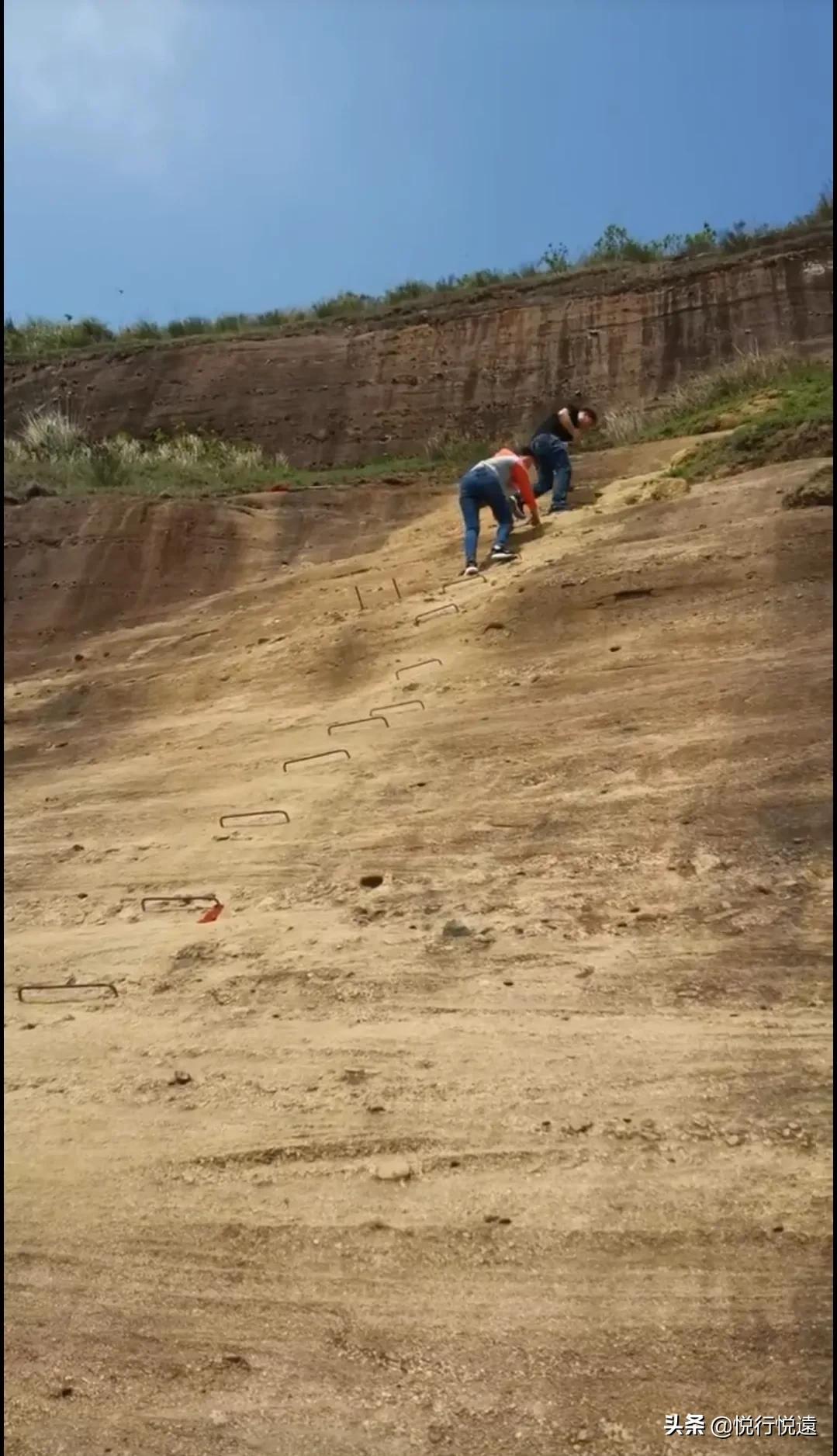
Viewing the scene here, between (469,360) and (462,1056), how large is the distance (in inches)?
737

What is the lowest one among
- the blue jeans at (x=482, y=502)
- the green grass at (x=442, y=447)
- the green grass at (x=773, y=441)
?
the blue jeans at (x=482, y=502)

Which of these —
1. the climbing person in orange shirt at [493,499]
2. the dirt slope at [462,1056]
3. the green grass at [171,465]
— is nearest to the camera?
the dirt slope at [462,1056]

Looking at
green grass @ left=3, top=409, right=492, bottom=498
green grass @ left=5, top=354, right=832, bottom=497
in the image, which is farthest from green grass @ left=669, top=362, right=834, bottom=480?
green grass @ left=3, top=409, right=492, bottom=498

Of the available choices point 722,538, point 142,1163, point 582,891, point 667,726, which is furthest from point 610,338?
point 142,1163

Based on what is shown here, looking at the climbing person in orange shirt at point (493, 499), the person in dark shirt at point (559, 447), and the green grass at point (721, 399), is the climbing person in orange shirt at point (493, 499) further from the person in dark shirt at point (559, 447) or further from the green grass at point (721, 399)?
the green grass at point (721, 399)

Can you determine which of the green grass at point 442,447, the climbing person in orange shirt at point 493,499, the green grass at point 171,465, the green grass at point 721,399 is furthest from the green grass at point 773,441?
the green grass at point 171,465

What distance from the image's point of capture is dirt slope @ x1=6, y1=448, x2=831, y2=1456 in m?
2.81

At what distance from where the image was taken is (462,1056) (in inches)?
153

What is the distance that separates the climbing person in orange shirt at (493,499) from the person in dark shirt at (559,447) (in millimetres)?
984

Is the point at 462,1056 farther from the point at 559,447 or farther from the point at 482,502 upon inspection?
the point at 559,447

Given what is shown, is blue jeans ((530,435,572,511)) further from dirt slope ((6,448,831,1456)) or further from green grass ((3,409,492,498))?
green grass ((3,409,492,498))

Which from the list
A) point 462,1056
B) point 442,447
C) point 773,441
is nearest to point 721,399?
point 773,441

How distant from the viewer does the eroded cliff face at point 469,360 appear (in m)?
19.0

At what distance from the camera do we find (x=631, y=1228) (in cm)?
304
